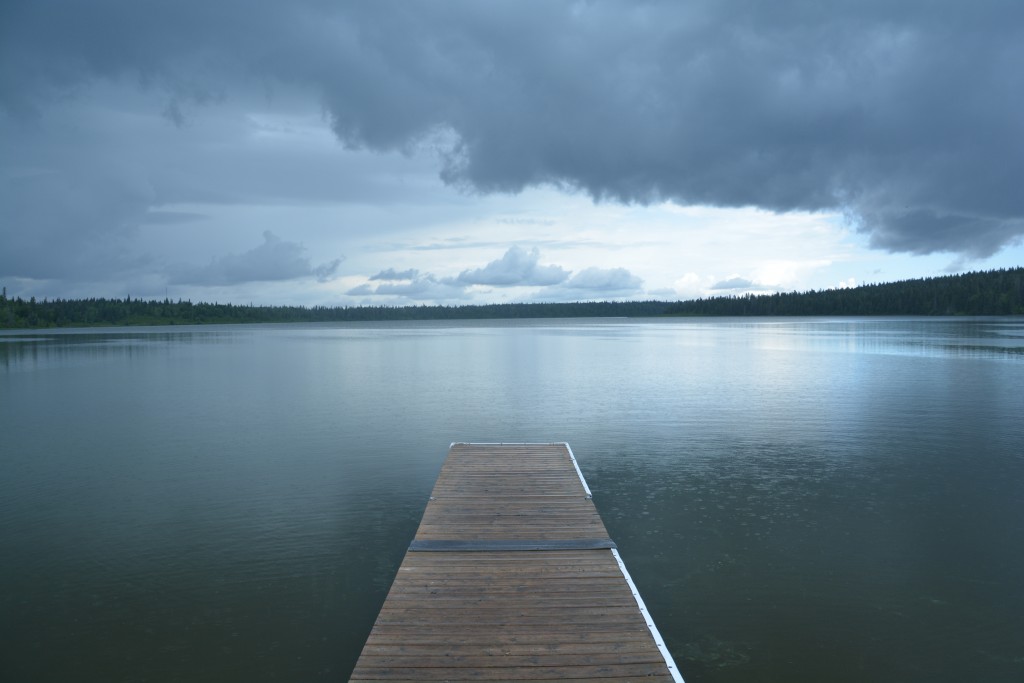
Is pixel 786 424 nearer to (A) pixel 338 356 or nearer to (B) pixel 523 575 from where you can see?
(B) pixel 523 575

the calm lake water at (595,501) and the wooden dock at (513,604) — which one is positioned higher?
the wooden dock at (513,604)

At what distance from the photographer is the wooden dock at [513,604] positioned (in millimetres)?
7633

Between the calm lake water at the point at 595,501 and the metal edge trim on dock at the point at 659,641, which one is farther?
the calm lake water at the point at 595,501

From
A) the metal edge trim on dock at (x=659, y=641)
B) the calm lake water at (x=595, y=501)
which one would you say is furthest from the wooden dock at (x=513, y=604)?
the calm lake water at (x=595, y=501)

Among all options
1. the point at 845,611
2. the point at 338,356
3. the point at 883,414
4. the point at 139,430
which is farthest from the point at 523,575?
the point at 338,356

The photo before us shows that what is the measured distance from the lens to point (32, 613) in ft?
35.8

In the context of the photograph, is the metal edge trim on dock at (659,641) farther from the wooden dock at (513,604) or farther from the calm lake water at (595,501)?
the calm lake water at (595,501)

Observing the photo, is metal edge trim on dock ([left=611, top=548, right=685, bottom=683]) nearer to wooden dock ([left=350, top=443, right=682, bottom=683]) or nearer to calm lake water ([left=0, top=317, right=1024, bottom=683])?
wooden dock ([left=350, top=443, right=682, bottom=683])

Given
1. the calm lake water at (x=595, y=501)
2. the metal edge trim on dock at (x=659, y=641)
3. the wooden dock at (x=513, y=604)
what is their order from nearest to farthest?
the metal edge trim on dock at (x=659, y=641) < the wooden dock at (x=513, y=604) < the calm lake water at (x=595, y=501)

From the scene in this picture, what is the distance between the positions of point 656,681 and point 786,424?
2196 cm

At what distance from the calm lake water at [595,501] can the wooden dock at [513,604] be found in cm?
126

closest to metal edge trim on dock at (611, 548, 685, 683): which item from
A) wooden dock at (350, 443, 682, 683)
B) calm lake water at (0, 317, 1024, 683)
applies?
wooden dock at (350, 443, 682, 683)

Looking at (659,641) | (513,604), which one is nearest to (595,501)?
(513,604)

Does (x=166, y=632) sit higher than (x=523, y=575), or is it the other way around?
(x=523, y=575)
